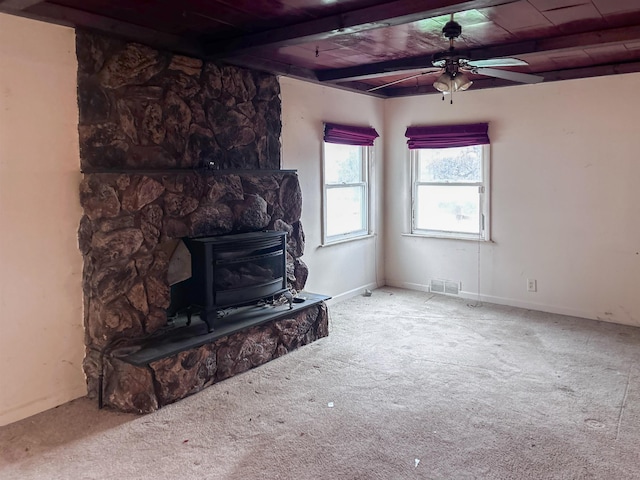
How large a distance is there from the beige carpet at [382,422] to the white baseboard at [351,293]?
120cm

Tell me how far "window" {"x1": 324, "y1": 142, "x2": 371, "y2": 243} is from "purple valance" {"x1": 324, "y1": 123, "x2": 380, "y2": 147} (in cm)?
11

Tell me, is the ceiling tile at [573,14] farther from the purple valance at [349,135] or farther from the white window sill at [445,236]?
the white window sill at [445,236]

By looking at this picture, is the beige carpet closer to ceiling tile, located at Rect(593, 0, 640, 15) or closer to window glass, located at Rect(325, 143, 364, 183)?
window glass, located at Rect(325, 143, 364, 183)

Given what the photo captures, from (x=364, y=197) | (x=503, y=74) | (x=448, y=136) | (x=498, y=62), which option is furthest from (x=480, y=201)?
(x=498, y=62)

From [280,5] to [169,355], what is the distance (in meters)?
2.15

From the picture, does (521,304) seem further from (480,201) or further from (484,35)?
(484,35)

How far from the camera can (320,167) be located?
5.01 meters

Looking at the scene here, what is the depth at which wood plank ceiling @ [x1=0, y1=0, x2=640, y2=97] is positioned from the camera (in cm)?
280

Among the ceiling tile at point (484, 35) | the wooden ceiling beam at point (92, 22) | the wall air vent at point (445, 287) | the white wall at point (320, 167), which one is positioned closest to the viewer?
the wooden ceiling beam at point (92, 22)

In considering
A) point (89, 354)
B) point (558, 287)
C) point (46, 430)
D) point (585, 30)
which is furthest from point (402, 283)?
point (46, 430)

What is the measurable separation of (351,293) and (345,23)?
3241 millimetres

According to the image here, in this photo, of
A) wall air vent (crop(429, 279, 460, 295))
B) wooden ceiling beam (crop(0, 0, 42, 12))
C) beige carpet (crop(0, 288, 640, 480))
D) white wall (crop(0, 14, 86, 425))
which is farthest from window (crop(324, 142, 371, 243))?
wooden ceiling beam (crop(0, 0, 42, 12))

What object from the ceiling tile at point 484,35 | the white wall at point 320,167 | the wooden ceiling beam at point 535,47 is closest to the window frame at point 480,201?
the white wall at point 320,167

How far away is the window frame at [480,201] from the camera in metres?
5.30
